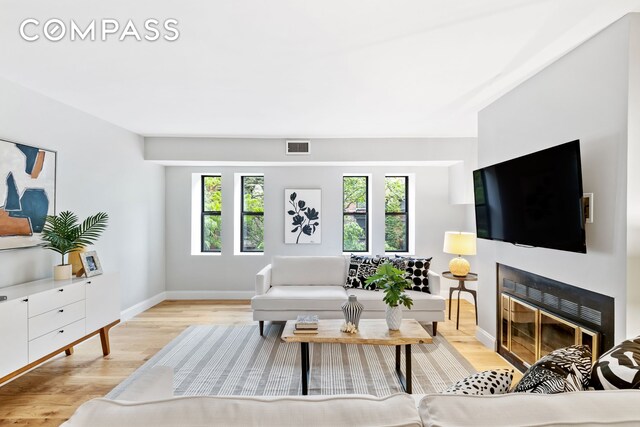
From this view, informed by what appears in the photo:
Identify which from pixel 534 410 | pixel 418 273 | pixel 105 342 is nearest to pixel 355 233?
pixel 418 273

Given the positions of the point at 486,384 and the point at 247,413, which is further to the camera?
the point at 486,384

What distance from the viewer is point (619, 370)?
44.0 inches

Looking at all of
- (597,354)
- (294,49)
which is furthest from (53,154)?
(597,354)

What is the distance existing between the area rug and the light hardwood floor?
16cm

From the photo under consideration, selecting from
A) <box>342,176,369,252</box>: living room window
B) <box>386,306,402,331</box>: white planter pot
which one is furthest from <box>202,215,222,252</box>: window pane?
<box>386,306,402,331</box>: white planter pot

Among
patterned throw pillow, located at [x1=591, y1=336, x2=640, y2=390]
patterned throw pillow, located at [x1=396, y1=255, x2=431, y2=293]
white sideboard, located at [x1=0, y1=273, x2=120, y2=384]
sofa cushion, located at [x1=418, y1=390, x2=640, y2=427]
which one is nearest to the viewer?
sofa cushion, located at [x1=418, y1=390, x2=640, y2=427]

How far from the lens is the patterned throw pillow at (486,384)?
47.9 inches

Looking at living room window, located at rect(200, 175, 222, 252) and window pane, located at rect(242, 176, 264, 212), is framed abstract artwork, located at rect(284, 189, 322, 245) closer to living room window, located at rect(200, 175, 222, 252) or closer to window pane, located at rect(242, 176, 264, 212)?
window pane, located at rect(242, 176, 264, 212)

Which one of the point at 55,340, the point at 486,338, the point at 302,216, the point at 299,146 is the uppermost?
the point at 299,146

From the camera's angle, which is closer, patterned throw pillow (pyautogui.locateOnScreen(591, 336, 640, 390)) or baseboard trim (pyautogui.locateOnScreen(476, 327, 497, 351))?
patterned throw pillow (pyautogui.locateOnScreen(591, 336, 640, 390))

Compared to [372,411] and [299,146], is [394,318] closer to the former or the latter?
[372,411]

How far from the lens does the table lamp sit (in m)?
4.39

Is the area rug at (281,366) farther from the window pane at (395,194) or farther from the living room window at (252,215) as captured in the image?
the window pane at (395,194)

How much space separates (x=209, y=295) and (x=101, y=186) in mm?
2361
